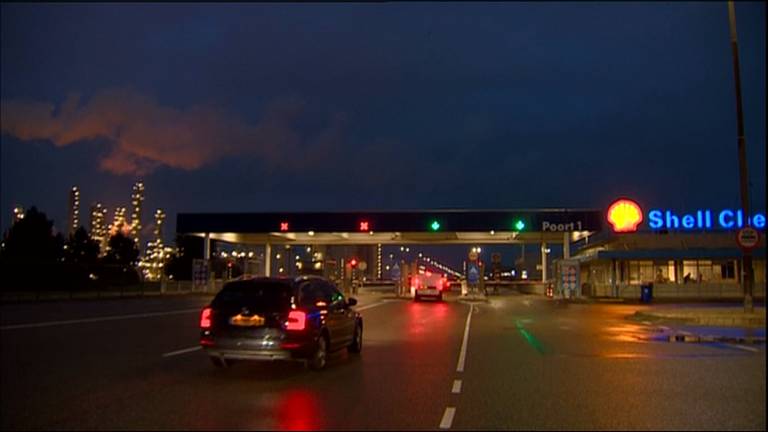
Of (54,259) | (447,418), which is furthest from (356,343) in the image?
(54,259)

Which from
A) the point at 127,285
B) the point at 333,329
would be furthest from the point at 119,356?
the point at 127,285

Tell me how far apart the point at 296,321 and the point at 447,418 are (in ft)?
13.5

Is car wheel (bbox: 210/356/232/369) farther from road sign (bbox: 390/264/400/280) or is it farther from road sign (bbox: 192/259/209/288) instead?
road sign (bbox: 390/264/400/280)

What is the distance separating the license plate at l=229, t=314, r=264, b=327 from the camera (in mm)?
11508

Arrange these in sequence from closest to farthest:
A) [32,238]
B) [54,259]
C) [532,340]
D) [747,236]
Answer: [532,340] < [747,236] < [54,259] < [32,238]

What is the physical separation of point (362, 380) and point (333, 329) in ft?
7.08

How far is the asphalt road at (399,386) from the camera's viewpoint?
798cm

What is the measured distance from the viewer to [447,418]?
8.09m

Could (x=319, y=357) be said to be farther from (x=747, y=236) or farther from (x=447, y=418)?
(x=747, y=236)

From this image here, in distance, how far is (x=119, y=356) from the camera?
1370 centimetres

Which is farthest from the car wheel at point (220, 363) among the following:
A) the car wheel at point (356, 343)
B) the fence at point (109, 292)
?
the fence at point (109, 292)

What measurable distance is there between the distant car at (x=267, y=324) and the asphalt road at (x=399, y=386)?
0.37 meters

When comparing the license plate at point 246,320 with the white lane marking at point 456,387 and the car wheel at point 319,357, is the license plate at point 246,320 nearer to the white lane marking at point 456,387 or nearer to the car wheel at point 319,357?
the car wheel at point 319,357

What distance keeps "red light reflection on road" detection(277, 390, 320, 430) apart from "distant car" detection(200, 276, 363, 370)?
1.56 meters
